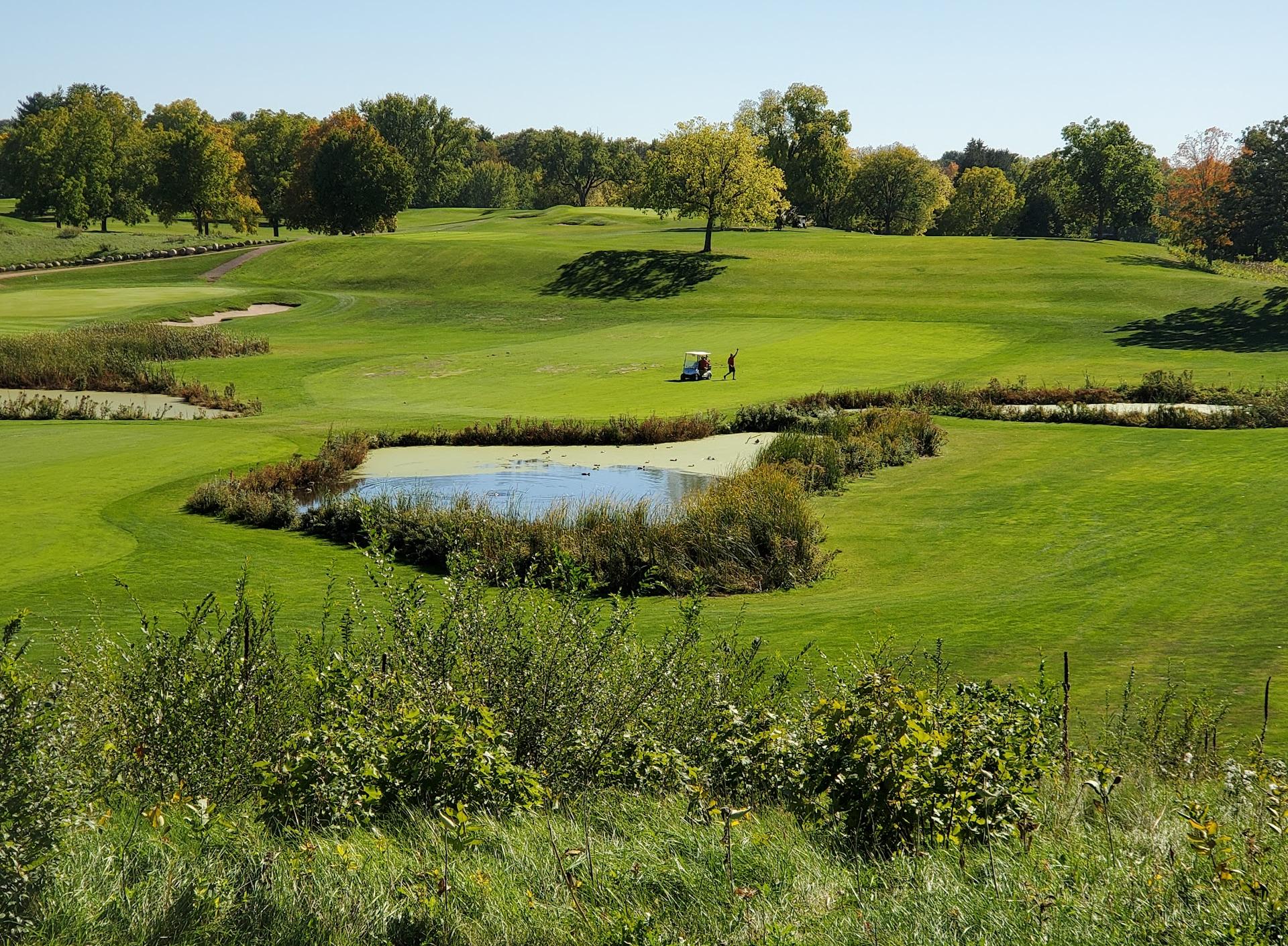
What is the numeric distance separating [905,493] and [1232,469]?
7.57 meters

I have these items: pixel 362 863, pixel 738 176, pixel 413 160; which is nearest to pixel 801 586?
pixel 362 863

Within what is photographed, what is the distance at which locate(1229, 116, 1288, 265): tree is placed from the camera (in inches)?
2852

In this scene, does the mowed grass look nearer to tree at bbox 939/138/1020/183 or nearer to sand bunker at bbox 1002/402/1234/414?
sand bunker at bbox 1002/402/1234/414

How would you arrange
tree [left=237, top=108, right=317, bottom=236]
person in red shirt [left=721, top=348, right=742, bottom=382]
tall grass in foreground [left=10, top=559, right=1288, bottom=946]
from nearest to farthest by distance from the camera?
1. tall grass in foreground [left=10, top=559, right=1288, bottom=946]
2. person in red shirt [left=721, top=348, right=742, bottom=382]
3. tree [left=237, top=108, right=317, bottom=236]

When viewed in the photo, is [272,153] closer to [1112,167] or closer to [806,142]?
[806,142]

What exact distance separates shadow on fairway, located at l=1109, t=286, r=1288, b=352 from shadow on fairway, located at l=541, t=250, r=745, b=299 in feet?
90.2

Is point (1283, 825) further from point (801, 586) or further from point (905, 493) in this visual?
point (905, 493)

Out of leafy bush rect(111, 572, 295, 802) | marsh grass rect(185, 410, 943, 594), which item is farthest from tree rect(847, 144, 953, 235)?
leafy bush rect(111, 572, 295, 802)

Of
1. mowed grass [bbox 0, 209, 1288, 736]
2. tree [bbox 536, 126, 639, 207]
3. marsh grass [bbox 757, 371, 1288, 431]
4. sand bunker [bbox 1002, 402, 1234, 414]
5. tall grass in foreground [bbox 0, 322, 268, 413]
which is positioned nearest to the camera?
mowed grass [bbox 0, 209, 1288, 736]

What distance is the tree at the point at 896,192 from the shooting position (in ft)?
414

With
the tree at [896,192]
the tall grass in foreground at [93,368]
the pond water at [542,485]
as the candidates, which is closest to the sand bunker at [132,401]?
the tall grass in foreground at [93,368]

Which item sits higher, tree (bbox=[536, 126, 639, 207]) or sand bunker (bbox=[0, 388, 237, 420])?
tree (bbox=[536, 126, 639, 207])

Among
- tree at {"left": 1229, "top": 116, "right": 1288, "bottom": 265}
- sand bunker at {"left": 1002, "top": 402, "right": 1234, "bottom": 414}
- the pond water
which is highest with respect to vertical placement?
tree at {"left": 1229, "top": 116, "right": 1288, "bottom": 265}

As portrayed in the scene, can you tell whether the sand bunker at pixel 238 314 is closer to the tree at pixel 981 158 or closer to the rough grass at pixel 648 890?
the rough grass at pixel 648 890
